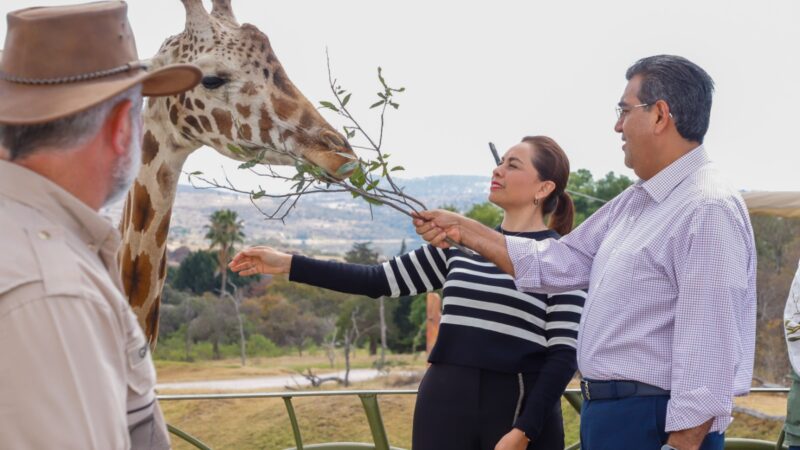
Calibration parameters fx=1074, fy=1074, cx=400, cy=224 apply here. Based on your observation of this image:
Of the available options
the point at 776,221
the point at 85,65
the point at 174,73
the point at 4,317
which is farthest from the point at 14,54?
the point at 776,221

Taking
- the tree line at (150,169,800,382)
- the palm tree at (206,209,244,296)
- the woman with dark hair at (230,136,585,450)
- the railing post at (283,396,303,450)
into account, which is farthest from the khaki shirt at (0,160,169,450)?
the palm tree at (206,209,244,296)

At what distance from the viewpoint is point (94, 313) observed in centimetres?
138

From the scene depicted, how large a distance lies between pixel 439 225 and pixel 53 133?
1.46 metres

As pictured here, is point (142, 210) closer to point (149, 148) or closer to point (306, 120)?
point (149, 148)

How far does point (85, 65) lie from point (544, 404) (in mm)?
1748

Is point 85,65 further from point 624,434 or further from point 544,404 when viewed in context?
point 544,404

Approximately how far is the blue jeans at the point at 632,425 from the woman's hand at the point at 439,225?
569 mm

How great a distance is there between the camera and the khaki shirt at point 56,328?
52.0 inches

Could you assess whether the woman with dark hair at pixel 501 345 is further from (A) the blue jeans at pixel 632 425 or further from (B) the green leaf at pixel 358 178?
(B) the green leaf at pixel 358 178

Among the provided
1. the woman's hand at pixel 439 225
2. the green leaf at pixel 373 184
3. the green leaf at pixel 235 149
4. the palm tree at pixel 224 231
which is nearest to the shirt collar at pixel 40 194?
the green leaf at pixel 373 184

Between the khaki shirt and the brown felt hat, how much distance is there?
0.10 m

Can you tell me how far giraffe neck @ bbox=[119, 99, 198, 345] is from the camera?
3.33 m

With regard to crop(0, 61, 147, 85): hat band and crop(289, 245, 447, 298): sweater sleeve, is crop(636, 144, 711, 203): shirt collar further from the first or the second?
crop(0, 61, 147, 85): hat band

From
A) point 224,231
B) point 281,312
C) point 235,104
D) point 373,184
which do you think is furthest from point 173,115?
point 281,312
